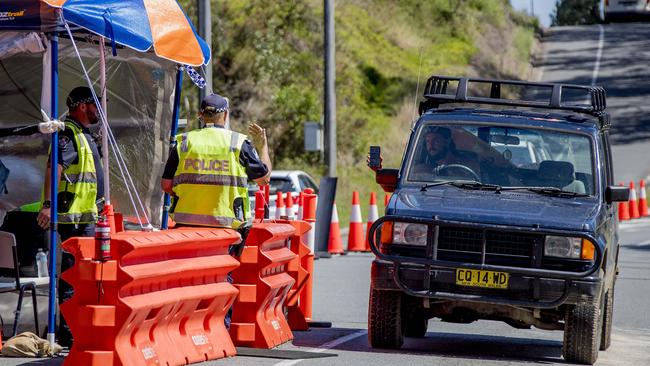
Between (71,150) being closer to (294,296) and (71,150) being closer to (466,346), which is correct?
(294,296)

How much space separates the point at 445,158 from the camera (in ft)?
37.8

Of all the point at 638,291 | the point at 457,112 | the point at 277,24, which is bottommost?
the point at 638,291

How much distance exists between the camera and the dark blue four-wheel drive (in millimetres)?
10242

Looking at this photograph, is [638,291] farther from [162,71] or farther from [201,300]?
[201,300]

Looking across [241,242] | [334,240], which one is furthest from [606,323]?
[334,240]

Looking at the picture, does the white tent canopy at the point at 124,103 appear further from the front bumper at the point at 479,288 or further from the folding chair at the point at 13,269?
the front bumper at the point at 479,288

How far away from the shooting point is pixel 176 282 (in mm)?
9609

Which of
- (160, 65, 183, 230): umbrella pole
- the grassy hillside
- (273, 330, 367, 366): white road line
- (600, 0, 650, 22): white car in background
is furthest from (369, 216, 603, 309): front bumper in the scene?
(600, 0, 650, 22): white car in background

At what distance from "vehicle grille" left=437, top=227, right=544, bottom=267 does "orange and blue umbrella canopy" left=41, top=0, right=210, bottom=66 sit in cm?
274

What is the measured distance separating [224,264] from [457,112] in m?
2.89

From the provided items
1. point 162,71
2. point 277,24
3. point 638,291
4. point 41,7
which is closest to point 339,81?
point 277,24

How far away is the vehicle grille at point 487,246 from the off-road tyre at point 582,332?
0.52m

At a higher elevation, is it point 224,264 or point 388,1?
point 388,1

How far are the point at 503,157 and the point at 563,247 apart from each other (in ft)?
4.64
